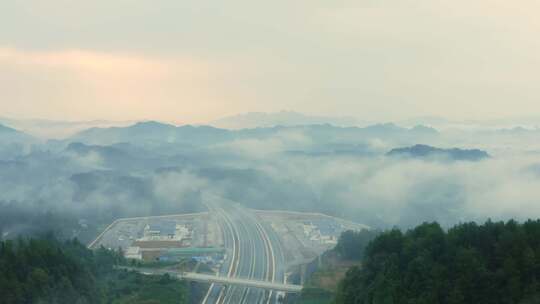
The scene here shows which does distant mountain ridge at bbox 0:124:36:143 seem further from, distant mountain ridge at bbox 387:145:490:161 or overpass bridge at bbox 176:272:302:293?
overpass bridge at bbox 176:272:302:293

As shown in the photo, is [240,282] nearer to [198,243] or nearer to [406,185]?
[198,243]

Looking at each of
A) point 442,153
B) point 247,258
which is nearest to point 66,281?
point 247,258

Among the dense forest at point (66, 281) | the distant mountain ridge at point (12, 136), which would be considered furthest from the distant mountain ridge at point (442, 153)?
the distant mountain ridge at point (12, 136)

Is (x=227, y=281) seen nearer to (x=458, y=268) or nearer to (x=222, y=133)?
(x=458, y=268)

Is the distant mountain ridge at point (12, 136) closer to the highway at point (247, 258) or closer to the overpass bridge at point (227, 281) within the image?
the highway at point (247, 258)

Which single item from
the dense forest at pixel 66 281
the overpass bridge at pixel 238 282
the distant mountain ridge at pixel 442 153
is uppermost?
the distant mountain ridge at pixel 442 153

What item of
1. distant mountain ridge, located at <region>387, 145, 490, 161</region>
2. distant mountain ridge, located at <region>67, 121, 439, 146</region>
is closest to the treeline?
distant mountain ridge, located at <region>387, 145, 490, 161</region>
